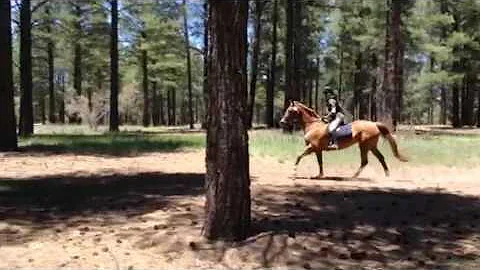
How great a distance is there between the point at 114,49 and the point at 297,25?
32.9 ft

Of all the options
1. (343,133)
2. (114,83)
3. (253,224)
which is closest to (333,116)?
(343,133)

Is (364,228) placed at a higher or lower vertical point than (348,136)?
lower

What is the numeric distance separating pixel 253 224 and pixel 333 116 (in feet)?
21.6

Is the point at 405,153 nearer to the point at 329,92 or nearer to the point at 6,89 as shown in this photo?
the point at 329,92

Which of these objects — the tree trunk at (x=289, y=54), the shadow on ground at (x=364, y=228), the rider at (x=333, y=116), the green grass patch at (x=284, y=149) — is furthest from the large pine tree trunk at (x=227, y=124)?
the tree trunk at (x=289, y=54)

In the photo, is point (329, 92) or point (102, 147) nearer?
point (329, 92)

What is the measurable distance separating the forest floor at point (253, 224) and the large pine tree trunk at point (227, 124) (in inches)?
12.6

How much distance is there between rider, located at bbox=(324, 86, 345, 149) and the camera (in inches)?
553

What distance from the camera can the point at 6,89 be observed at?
1891 centimetres

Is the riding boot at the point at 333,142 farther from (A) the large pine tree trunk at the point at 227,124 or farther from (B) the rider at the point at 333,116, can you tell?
(A) the large pine tree trunk at the point at 227,124

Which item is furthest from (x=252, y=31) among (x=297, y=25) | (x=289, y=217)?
(x=289, y=217)

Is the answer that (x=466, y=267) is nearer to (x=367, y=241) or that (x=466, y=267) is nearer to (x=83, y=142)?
(x=367, y=241)

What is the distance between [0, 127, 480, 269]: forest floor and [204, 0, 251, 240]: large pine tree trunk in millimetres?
320

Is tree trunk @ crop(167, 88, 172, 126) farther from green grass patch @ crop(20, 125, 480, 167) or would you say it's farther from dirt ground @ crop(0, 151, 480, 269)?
dirt ground @ crop(0, 151, 480, 269)
